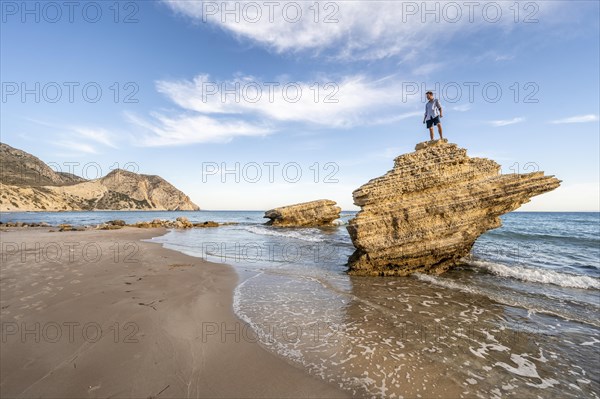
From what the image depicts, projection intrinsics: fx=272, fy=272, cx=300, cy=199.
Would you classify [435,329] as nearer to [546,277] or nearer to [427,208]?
[427,208]

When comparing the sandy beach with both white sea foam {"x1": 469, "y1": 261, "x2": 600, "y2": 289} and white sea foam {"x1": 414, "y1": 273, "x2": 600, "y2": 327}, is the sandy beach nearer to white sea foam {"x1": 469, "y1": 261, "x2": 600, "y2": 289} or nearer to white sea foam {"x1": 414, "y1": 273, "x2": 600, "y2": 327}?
white sea foam {"x1": 414, "y1": 273, "x2": 600, "y2": 327}

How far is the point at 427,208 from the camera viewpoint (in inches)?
460

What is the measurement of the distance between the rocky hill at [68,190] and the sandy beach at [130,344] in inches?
4804

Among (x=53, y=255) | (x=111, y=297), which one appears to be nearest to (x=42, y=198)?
(x=53, y=255)

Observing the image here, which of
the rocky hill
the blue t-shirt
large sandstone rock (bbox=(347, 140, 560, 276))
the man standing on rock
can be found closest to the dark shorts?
the man standing on rock

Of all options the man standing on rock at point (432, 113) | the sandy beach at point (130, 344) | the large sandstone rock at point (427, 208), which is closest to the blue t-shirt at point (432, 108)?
the man standing on rock at point (432, 113)

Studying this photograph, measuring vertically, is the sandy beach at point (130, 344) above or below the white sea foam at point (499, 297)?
above

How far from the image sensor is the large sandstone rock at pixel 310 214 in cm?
4366

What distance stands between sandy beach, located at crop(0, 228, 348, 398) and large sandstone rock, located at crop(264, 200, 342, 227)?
34.2 m

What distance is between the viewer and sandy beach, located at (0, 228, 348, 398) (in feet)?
13.2

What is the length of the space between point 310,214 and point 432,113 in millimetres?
32017

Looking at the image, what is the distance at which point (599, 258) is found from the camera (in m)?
18.2

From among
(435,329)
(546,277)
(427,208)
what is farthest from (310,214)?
(435,329)

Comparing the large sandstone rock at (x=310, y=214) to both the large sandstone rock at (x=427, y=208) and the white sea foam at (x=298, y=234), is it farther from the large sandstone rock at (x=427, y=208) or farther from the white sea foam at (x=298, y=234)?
the large sandstone rock at (x=427, y=208)
